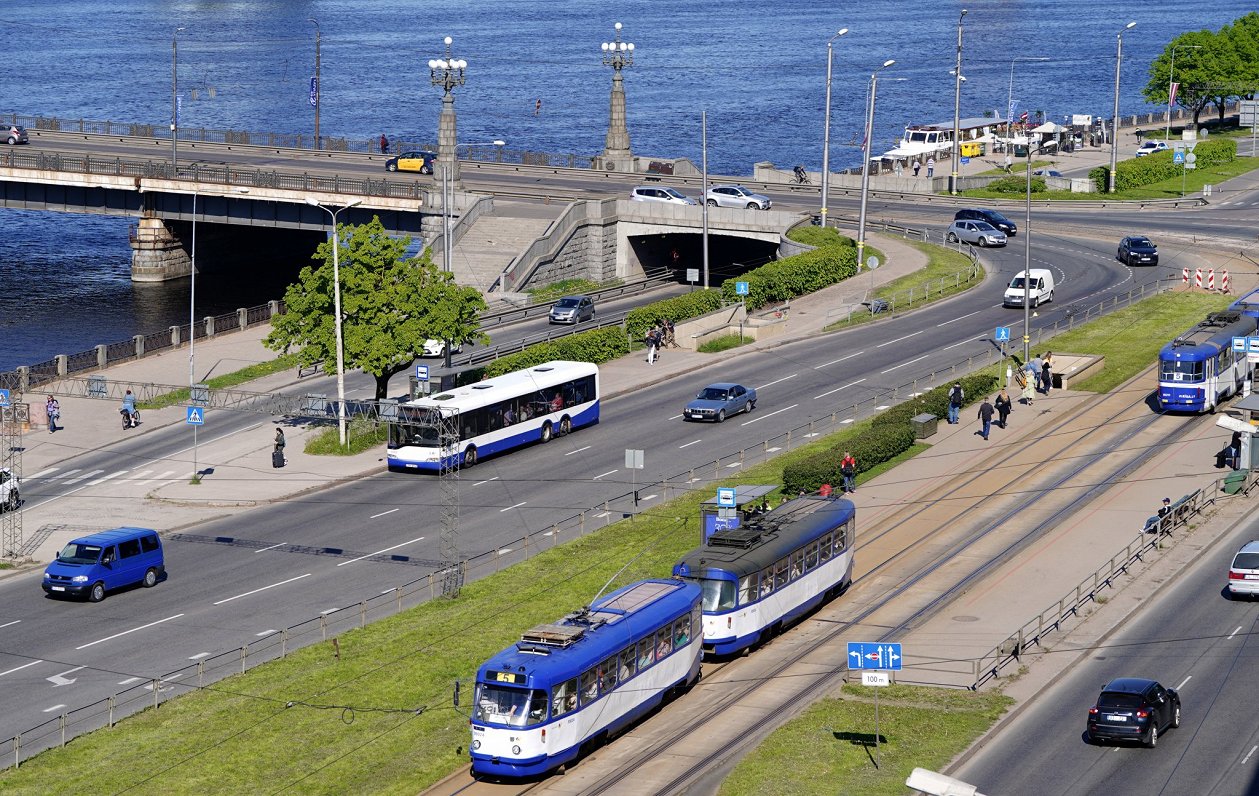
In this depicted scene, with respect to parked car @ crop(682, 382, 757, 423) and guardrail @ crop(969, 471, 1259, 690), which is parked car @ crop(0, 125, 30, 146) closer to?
parked car @ crop(682, 382, 757, 423)

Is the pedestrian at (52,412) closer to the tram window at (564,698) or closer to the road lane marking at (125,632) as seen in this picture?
the road lane marking at (125,632)

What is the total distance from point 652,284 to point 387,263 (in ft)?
108

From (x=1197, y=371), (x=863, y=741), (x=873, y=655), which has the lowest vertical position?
(x=863, y=741)

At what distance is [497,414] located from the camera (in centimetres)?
6606

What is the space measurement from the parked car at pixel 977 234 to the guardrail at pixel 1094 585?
45.8 metres

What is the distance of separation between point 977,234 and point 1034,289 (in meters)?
17.2

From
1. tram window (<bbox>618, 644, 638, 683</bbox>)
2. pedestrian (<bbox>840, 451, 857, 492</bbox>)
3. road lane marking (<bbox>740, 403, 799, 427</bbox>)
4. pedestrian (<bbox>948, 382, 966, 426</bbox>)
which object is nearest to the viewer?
tram window (<bbox>618, 644, 638, 683</bbox>)

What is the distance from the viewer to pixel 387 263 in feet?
236

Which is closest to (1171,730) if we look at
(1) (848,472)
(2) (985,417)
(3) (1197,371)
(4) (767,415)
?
(1) (848,472)

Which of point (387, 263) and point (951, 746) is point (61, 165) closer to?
point (387, 263)

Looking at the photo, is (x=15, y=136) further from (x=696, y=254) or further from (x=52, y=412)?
(x=52, y=412)

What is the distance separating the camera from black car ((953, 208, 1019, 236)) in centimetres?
10475

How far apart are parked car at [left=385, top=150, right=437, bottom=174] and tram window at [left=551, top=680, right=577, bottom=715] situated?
83245mm

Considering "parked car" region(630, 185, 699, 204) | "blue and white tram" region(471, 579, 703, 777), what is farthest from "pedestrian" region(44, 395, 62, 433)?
"blue and white tram" region(471, 579, 703, 777)
